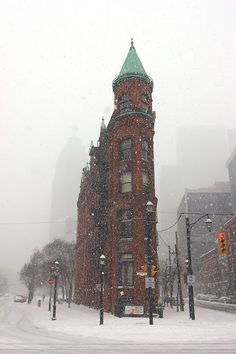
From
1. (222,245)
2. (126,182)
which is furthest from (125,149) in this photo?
(222,245)

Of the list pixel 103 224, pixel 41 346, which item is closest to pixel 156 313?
pixel 103 224

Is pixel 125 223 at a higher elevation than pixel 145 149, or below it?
below

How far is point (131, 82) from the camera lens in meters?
41.3

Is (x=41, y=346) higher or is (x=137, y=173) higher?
(x=137, y=173)

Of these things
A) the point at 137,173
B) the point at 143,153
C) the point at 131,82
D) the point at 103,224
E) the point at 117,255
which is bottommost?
the point at 117,255

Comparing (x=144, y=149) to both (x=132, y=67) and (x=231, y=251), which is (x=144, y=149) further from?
(x=231, y=251)

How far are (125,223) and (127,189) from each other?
341 centimetres

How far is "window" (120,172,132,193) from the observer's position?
39062 millimetres

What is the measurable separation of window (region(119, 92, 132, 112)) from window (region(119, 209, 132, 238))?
1087cm

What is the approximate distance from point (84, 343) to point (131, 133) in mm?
27038

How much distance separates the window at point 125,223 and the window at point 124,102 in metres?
10.9

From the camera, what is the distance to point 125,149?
40.4m

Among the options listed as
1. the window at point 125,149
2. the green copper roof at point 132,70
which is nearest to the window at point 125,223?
the window at point 125,149

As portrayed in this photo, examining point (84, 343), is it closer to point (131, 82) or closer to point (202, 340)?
point (202, 340)
